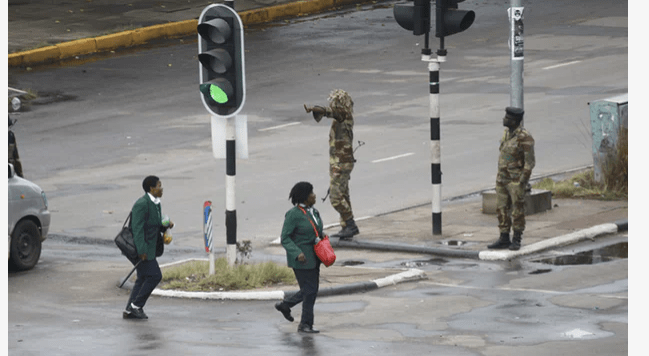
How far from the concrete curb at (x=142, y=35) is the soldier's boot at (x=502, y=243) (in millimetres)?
18310

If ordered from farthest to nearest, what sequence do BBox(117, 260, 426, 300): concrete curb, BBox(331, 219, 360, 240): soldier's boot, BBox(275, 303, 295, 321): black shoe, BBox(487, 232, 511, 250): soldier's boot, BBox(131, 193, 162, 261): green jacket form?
BBox(331, 219, 360, 240): soldier's boot < BBox(487, 232, 511, 250): soldier's boot < BBox(117, 260, 426, 300): concrete curb < BBox(131, 193, 162, 261): green jacket < BBox(275, 303, 295, 321): black shoe

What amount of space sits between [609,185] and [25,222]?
27.7 feet

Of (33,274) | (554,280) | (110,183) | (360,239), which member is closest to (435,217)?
(360,239)

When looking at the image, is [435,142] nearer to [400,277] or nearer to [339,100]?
[339,100]

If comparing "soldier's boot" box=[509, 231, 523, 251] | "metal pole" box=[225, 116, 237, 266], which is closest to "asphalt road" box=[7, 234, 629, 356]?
"soldier's boot" box=[509, 231, 523, 251]

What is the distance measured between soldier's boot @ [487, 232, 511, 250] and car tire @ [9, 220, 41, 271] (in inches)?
218

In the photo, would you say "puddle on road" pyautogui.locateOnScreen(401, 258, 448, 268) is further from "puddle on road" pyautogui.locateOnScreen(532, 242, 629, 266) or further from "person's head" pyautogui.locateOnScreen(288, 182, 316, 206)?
"person's head" pyautogui.locateOnScreen(288, 182, 316, 206)

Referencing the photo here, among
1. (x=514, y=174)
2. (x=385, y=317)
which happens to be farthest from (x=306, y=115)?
(x=385, y=317)

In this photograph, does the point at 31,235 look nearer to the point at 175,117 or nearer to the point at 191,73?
the point at 175,117

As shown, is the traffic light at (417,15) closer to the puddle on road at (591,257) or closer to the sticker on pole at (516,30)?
the sticker on pole at (516,30)

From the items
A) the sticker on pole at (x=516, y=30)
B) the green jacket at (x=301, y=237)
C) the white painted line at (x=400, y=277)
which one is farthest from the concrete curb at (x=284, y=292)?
the sticker on pole at (x=516, y=30)

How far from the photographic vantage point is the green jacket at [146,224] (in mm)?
13086

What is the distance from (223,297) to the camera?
1409 cm

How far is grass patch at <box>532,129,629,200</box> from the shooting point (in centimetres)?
1952
